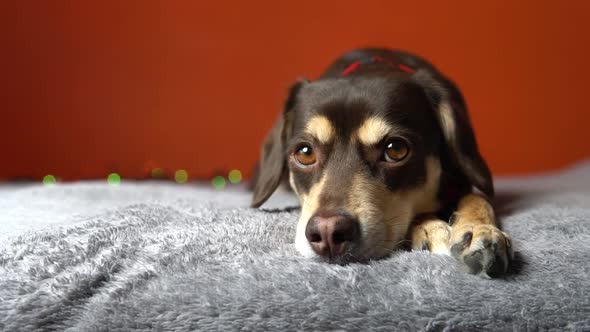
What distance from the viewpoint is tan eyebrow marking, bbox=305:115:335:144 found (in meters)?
1.67

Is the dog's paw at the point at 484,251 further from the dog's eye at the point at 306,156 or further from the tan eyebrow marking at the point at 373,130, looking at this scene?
the dog's eye at the point at 306,156

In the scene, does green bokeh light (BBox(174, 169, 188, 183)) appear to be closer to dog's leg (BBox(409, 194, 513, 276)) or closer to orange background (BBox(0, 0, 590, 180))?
orange background (BBox(0, 0, 590, 180))

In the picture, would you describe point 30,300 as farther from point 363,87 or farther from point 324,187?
point 363,87

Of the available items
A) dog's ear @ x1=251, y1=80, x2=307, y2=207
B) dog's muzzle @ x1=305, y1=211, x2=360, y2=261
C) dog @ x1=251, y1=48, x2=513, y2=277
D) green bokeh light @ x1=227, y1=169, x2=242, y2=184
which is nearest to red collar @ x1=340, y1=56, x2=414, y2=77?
dog @ x1=251, y1=48, x2=513, y2=277

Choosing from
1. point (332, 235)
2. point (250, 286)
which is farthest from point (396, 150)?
point (250, 286)

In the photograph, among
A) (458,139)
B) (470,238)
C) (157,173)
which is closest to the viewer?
(470,238)

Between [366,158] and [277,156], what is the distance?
18.6 inches

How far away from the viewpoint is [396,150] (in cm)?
163

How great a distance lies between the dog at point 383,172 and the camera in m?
1.30

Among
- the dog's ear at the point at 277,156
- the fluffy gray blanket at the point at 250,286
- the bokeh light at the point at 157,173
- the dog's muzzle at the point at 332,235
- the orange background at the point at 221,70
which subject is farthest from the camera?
the orange background at the point at 221,70

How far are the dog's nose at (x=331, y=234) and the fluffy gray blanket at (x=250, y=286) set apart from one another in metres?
0.07

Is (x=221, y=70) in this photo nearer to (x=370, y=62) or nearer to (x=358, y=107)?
(x=370, y=62)

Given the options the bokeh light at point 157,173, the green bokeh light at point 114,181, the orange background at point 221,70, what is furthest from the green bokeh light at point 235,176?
the green bokeh light at point 114,181

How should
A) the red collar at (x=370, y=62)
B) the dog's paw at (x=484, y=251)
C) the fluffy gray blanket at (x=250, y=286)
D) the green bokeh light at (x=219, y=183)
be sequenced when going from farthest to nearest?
the green bokeh light at (x=219, y=183)
the red collar at (x=370, y=62)
the dog's paw at (x=484, y=251)
the fluffy gray blanket at (x=250, y=286)
